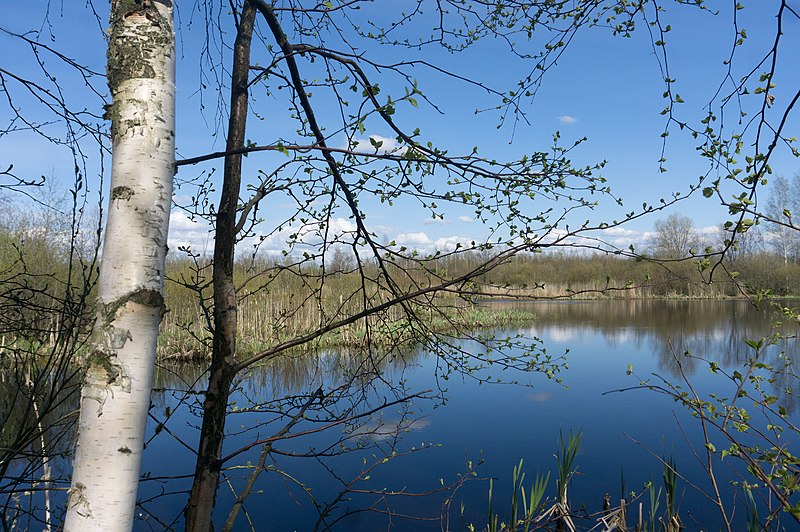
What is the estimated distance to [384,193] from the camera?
1.75m

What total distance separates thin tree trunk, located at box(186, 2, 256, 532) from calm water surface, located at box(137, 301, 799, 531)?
3.19 feet

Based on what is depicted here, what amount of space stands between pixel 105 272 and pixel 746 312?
78.0 feet

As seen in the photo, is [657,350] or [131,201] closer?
[131,201]

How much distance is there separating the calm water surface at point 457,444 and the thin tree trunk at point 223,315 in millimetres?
971

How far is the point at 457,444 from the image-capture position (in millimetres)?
6605

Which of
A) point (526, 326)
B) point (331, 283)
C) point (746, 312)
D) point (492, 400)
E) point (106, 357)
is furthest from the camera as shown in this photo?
point (746, 312)

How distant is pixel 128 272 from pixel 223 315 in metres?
0.82

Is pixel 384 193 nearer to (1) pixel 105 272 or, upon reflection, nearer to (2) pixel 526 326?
(1) pixel 105 272

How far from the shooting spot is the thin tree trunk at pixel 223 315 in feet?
5.61

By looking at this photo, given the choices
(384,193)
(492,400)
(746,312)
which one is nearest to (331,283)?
(492,400)

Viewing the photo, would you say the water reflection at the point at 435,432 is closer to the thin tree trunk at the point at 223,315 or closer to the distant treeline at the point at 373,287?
the distant treeline at the point at 373,287

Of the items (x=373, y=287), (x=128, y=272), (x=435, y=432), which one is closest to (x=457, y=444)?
(x=435, y=432)

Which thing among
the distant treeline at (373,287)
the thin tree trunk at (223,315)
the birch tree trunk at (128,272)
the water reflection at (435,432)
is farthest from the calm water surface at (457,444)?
the birch tree trunk at (128,272)

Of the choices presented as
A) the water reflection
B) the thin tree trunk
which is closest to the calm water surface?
the water reflection
